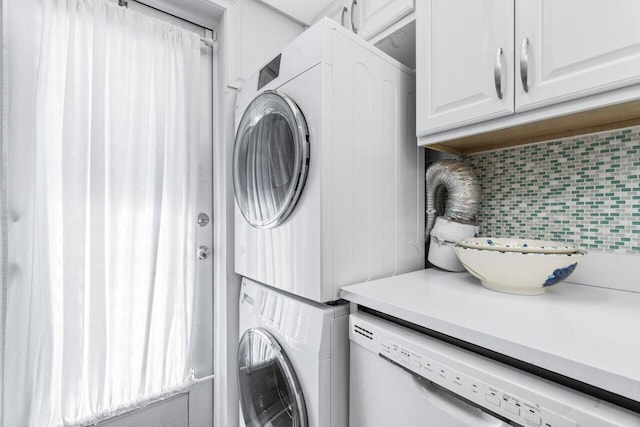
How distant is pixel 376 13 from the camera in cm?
135

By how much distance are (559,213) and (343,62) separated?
1.07 metres

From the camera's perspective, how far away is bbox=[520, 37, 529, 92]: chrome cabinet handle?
2.83ft

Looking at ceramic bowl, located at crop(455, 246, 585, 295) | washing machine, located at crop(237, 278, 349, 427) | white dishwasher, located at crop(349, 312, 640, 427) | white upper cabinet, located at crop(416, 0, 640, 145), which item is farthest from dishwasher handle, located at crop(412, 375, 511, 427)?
white upper cabinet, located at crop(416, 0, 640, 145)

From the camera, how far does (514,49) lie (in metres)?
0.90

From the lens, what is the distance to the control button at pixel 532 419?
535 millimetres

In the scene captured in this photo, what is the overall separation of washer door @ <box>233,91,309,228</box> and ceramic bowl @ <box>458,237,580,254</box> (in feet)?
2.29

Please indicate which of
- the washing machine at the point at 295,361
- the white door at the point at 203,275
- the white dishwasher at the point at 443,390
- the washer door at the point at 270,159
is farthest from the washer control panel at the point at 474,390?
the white door at the point at 203,275

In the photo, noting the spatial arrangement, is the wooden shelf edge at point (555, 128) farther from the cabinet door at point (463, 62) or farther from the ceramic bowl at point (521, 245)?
the ceramic bowl at point (521, 245)

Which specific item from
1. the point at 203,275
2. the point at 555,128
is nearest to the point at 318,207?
the point at 555,128

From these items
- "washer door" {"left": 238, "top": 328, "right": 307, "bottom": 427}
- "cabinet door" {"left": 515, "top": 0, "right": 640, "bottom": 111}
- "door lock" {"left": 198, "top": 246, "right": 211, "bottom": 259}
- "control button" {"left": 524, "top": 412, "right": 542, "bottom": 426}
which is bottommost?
"washer door" {"left": 238, "top": 328, "right": 307, "bottom": 427}

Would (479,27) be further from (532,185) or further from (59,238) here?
(59,238)

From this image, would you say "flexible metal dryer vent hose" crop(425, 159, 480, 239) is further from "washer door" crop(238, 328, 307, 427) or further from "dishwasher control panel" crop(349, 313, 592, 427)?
"washer door" crop(238, 328, 307, 427)

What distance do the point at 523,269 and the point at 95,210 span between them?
180 cm

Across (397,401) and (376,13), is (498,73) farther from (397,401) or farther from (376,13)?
(397,401)
